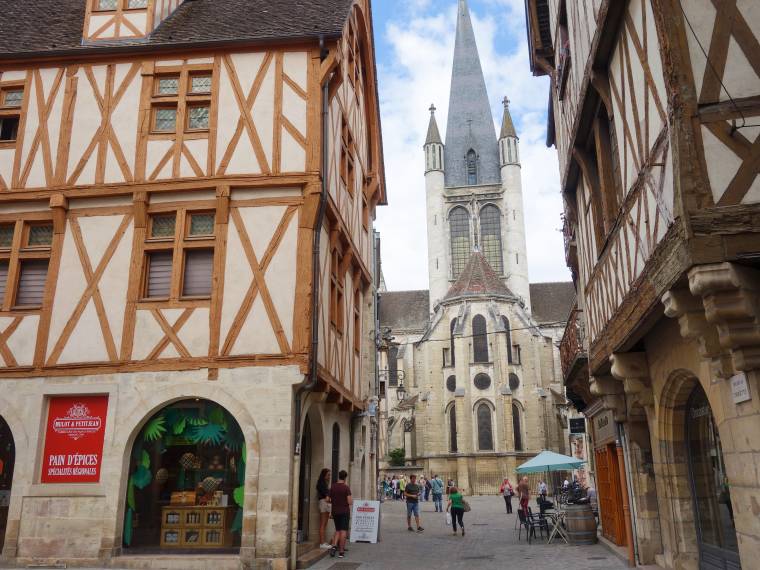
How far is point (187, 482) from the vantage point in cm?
1065

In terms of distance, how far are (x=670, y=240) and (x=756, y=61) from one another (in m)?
1.39

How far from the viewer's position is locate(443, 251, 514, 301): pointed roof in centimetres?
4756

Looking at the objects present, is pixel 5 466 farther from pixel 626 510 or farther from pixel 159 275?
pixel 626 510

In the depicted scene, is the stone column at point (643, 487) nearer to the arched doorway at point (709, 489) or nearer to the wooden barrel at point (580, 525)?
the arched doorway at point (709, 489)

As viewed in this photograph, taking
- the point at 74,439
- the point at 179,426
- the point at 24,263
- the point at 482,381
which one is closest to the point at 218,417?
the point at 179,426

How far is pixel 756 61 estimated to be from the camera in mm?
4852

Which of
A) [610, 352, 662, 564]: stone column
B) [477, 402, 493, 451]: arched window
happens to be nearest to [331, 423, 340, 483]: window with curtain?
[610, 352, 662, 564]: stone column

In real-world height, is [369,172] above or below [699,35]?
above

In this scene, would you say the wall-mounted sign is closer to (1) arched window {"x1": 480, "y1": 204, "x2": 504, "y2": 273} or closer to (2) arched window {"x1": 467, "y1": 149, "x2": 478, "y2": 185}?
(1) arched window {"x1": 480, "y1": 204, "x2": 504, "y2": 273}

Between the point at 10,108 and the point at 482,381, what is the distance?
3894 cm

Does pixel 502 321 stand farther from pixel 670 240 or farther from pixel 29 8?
pixel 670 240

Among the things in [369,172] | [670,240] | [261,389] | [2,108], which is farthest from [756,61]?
[369,172]

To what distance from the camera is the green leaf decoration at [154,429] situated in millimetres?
10359

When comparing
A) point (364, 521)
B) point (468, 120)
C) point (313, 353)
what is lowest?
point (364, 521)
